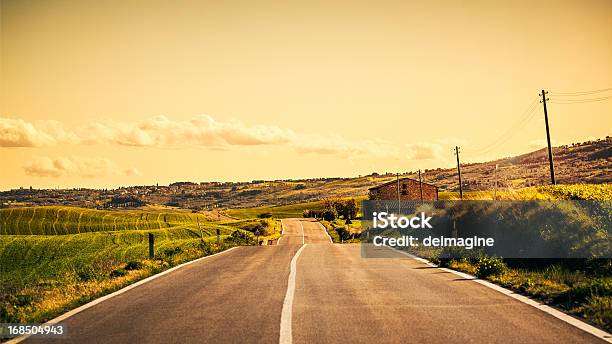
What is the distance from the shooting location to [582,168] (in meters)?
126

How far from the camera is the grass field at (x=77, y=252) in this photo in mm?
11938

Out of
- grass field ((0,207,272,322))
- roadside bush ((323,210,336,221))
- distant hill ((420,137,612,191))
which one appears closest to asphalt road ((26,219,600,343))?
grass field ((0,207,272,322))

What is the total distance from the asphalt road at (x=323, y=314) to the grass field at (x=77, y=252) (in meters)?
1.63

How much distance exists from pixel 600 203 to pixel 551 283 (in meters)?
5.32

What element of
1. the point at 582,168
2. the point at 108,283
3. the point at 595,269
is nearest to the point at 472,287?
the point at 595,269

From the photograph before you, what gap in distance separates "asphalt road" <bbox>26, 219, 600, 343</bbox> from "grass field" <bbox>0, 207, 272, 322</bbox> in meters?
1.63

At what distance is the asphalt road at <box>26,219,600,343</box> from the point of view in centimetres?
705

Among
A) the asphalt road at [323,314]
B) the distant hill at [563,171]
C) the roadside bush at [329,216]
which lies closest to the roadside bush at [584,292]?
the asphalt road at [323,314]

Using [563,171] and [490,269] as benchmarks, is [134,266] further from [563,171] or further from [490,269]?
[563,171]

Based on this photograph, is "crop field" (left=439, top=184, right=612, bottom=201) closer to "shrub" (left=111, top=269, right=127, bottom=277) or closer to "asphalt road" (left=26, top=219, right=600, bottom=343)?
"asphalt road" (left=26, top=219, right=600, bottom=343)

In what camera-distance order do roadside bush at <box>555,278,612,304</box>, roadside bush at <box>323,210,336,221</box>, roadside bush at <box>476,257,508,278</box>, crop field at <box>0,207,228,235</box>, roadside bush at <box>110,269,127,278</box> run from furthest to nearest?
roadside bush at <box>323,210,336,221</box> < crop field at <box>0,207,228,235</box> < roadside bush at <box>110,269,127,278</box> < roadside bush at <box>476,257,508,278</box> < roadside bush at <box>555,278,612,304</box>

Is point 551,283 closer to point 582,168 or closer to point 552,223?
point 552,223

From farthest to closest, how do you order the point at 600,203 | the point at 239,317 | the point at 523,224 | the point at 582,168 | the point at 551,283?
the point at 582,168
the point at 523,224
the point at 600,203
the point at 551,283
the point at 239,317

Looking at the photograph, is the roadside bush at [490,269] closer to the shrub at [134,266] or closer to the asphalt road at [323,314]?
the asphalt road at [323,314]
